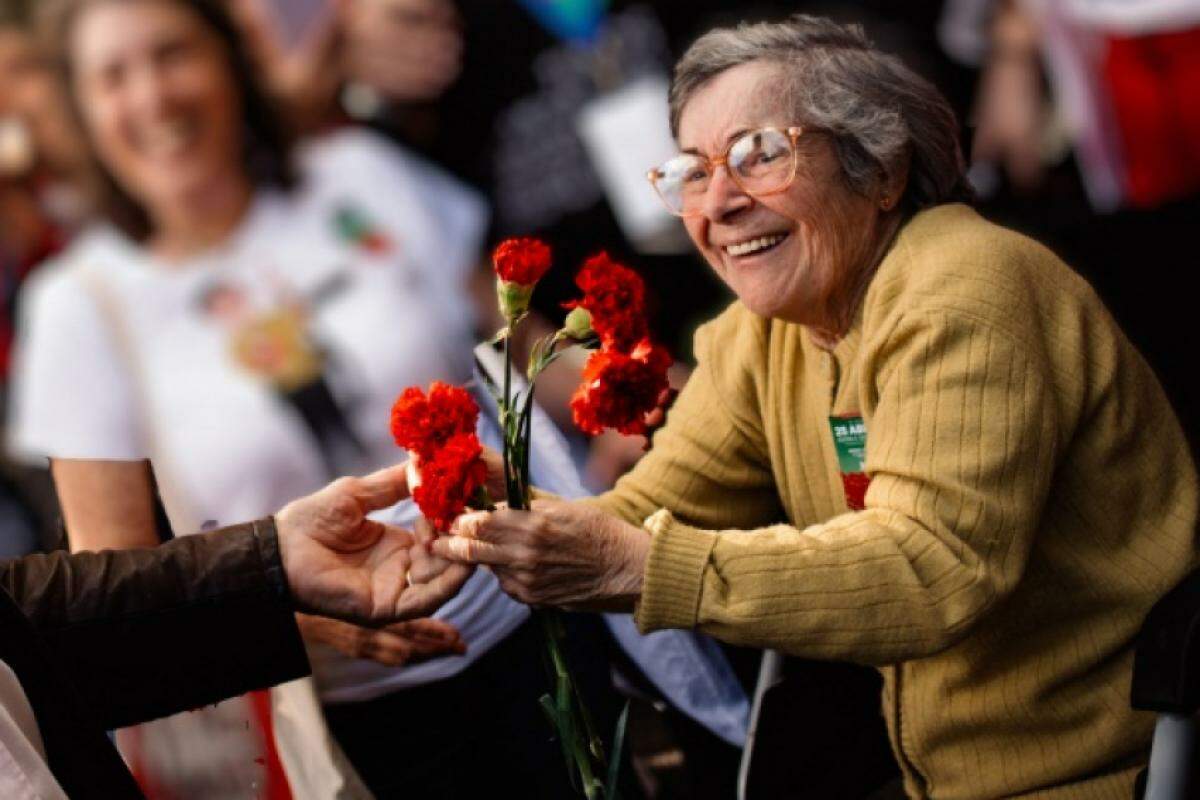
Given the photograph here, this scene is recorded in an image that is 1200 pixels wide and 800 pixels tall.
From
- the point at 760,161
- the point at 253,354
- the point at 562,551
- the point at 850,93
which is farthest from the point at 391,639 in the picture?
the point at 850,93

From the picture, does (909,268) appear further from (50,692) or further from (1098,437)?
(50,692)

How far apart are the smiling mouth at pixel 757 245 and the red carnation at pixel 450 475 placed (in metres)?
0.50

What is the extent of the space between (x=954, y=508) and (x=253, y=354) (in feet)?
4.22

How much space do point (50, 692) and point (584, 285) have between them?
89cm

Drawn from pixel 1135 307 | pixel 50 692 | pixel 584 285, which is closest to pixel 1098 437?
pixel 584 285

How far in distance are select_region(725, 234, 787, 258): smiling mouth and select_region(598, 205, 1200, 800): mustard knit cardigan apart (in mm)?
158

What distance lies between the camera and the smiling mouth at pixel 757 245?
210 cm

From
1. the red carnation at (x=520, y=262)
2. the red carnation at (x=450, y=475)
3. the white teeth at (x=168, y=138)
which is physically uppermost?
the white teeth at (x=168, y=138)

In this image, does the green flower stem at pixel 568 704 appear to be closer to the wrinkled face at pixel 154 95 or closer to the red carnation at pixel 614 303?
the red carnation at pixel 614 303

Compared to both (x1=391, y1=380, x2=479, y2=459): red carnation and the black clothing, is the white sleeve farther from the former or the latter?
(x1=391, y1=380, x2=479, y2=459): red carnation

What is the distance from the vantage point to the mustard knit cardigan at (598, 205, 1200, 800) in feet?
6.27

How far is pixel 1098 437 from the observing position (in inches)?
82.2

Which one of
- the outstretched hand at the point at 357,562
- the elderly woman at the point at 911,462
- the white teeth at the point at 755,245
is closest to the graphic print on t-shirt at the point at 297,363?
the outstretched hand at the point at 357,562

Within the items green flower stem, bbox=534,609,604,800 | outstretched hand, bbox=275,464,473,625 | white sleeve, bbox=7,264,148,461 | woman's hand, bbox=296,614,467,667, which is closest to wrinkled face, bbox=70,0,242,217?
white sleeve, bbox=7,264,148,461
